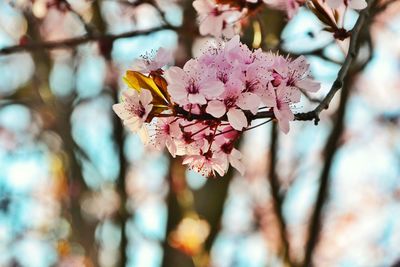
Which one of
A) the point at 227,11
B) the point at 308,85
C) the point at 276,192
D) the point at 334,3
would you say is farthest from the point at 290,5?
the point at 276,192

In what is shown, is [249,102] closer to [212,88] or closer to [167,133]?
[212,88]

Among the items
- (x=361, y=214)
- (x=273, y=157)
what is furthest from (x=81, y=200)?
(x=361, y=214)

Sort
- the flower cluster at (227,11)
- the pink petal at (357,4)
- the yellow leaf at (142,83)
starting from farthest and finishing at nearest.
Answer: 1. the flower cluster at (227,11)
2. the pink petal at (357,4)
3. the yellow leaf at (142,83)

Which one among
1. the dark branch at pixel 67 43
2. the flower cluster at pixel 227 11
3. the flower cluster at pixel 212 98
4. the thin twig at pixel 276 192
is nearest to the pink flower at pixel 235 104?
the flower cluster at pixel 212 98

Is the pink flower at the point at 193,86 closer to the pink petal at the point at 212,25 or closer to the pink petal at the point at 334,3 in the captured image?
the pink petal at the point at 334,3

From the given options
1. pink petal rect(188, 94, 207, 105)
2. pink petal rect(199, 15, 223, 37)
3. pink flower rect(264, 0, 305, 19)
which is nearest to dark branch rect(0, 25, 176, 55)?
pink petal rect(199, 15, 223, 37)

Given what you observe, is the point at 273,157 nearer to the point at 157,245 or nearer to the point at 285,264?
the point at 285,264

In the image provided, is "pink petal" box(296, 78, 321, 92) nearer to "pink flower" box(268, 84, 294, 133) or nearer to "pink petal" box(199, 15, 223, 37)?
"pink flower" box(268, 84, 294, 133)
